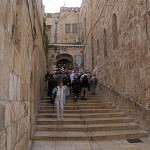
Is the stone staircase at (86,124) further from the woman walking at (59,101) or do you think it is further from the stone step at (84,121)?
the woman walking at (59,101)

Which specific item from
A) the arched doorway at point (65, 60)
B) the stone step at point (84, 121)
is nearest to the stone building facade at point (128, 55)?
the stone step at point (84, 121)

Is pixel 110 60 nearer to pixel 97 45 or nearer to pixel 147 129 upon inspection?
pixel 97 45

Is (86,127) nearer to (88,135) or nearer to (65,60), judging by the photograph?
(88,135)

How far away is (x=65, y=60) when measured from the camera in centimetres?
2600

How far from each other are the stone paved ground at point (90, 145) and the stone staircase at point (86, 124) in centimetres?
36

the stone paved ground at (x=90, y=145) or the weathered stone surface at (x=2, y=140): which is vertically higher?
the weathered stone surface at (x=2, y=140)

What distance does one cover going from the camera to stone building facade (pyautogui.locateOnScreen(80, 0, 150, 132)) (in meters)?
8.36

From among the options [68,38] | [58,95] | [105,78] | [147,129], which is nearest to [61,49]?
[68,38]

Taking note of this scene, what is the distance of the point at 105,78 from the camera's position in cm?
1368

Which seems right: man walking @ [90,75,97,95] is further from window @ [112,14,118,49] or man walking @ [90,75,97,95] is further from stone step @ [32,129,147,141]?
stone step @ [32,129,147,141]

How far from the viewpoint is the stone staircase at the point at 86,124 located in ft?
26.2

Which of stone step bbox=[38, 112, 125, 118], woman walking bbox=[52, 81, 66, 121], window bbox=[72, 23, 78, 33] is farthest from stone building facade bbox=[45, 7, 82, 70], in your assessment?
woman walking bbox=[52, 81, 66, 121]

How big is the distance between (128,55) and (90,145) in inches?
163

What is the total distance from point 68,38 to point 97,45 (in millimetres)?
13198
